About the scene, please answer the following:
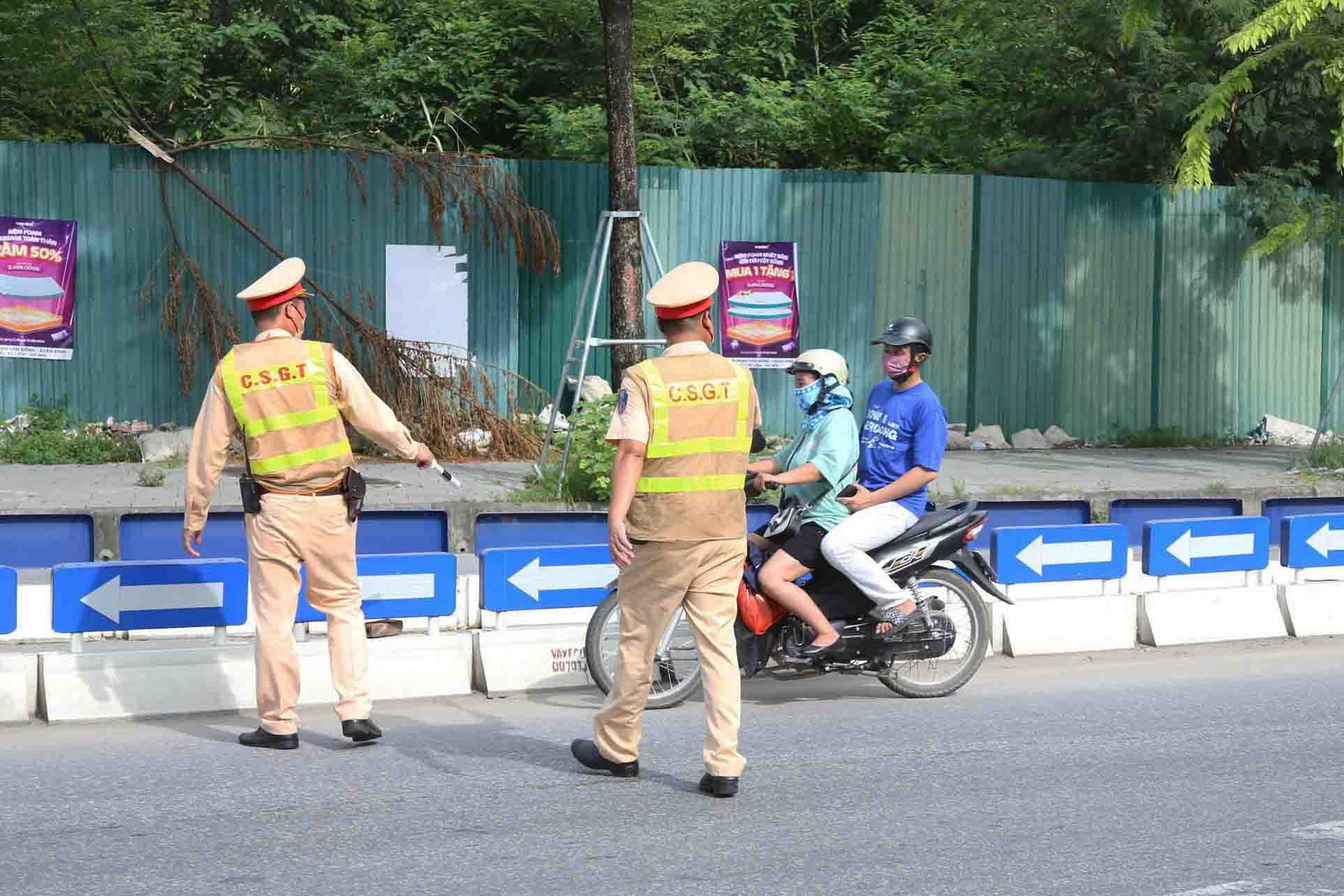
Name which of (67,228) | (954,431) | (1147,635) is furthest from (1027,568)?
(67,228)

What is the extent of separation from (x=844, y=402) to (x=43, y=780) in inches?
147

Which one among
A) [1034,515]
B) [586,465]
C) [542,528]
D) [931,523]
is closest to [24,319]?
[586,465]

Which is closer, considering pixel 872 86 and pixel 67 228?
pixel 67 228

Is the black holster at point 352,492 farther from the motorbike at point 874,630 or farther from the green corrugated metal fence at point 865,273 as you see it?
the green corrugated metal fence at point 865,273

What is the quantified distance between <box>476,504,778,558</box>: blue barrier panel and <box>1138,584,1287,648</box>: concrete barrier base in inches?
91.9

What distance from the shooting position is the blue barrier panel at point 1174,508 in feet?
36.7

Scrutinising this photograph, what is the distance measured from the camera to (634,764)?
639 cm

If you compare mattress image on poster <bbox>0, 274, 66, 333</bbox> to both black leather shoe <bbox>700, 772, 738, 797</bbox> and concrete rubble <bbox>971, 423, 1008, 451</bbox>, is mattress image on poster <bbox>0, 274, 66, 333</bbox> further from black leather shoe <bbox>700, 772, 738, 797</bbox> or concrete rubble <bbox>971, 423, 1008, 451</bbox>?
black leather shoe <bbox>700, 772, 738, 797</bbox>

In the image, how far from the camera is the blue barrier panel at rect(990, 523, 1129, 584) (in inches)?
364

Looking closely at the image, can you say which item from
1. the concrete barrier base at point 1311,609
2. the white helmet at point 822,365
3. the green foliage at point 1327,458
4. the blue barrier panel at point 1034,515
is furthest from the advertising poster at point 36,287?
the green foliage at point 1327,458

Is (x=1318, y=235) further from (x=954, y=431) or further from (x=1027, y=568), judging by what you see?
(x=1027, y=568)

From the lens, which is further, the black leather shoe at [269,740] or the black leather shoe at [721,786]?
the black leather shoe at [269,740]

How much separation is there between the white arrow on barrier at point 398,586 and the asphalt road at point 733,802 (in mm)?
553

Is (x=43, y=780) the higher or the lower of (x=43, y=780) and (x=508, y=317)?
the lower
